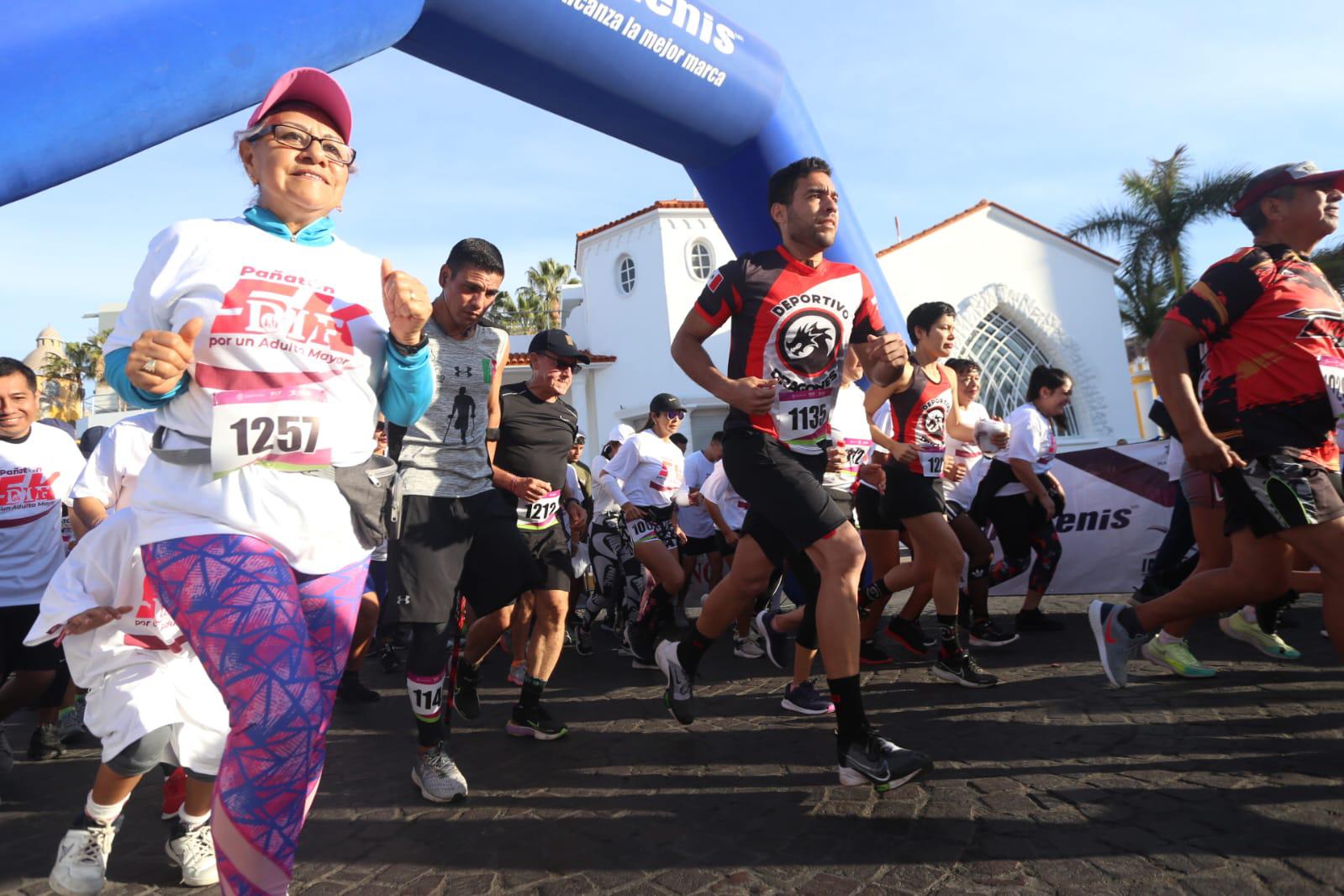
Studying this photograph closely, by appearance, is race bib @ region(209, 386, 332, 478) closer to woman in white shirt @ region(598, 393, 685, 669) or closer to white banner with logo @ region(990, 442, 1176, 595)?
woman in white shirt @ region(598, 393, 685, 669)

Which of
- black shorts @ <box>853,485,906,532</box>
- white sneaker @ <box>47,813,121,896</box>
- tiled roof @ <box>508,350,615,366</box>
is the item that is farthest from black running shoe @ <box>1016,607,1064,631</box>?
tiled roof @ <box>508,350,615,366</box>

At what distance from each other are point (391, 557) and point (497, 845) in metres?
1.46

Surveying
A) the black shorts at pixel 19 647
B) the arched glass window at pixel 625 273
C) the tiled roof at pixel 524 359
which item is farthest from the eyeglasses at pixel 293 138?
the arched glass window at pixel 625 273

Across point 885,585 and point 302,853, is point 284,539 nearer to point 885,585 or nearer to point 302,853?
point 302,853

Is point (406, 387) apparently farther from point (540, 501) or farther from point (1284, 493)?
point (1284, 493)

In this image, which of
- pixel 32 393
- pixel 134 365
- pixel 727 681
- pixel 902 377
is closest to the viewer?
pixel 134 365

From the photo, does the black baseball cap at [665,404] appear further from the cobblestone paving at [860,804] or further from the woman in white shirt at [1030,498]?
the cobblestone paving at [860,804]

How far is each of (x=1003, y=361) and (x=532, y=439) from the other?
2240 cm

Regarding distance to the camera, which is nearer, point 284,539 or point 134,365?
point 134,365

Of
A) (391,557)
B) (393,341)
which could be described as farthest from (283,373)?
(391,557)

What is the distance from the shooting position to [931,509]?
207 inches

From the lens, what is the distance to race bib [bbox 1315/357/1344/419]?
345 centimetres

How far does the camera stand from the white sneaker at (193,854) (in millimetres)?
3037

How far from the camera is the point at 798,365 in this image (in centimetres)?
376
